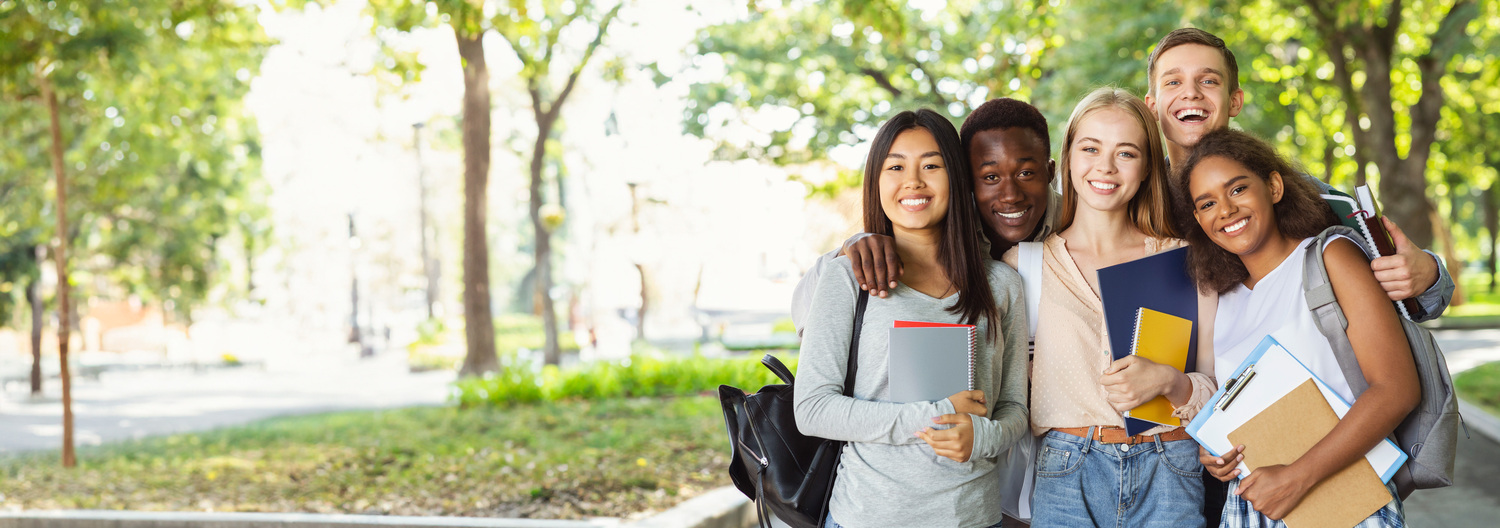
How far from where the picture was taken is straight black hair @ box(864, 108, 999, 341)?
90.5 inches

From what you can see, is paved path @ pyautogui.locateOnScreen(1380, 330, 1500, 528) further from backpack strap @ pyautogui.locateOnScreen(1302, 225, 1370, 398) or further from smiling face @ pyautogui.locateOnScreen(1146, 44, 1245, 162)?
backpack strap @ pyautogui.locateOnScreen(1302, 225, 1370, 398)

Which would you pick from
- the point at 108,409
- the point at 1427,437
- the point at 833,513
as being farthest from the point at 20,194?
the point at 1427,437

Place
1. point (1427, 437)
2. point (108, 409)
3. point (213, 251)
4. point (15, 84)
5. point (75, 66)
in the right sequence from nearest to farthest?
point (1427, 437), point (15, 84), point (75, 66), point (108, 409), point (213, 251)

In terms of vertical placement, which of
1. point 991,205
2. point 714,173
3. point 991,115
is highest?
point 714,173

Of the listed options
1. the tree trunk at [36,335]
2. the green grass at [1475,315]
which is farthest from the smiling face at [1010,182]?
the tree trunk at [36,335]

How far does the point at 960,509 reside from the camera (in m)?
2.22

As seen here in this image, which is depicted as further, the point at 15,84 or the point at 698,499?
the point at 15,84

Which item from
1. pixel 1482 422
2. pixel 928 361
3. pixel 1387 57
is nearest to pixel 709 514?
pixel 928 361

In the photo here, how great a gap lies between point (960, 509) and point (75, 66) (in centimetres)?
1040

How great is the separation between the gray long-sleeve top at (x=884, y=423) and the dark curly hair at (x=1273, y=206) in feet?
1.84

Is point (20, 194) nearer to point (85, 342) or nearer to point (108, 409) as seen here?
point (108, 409)

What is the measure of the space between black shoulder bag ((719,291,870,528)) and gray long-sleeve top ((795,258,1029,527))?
77 millimetres

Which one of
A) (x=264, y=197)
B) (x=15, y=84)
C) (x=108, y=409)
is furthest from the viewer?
(x=264, y=197)

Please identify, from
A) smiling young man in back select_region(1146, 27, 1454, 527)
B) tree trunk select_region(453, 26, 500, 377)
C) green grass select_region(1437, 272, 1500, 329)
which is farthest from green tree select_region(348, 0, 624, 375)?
green grass select_region(1437, 272, 1500, 329)
